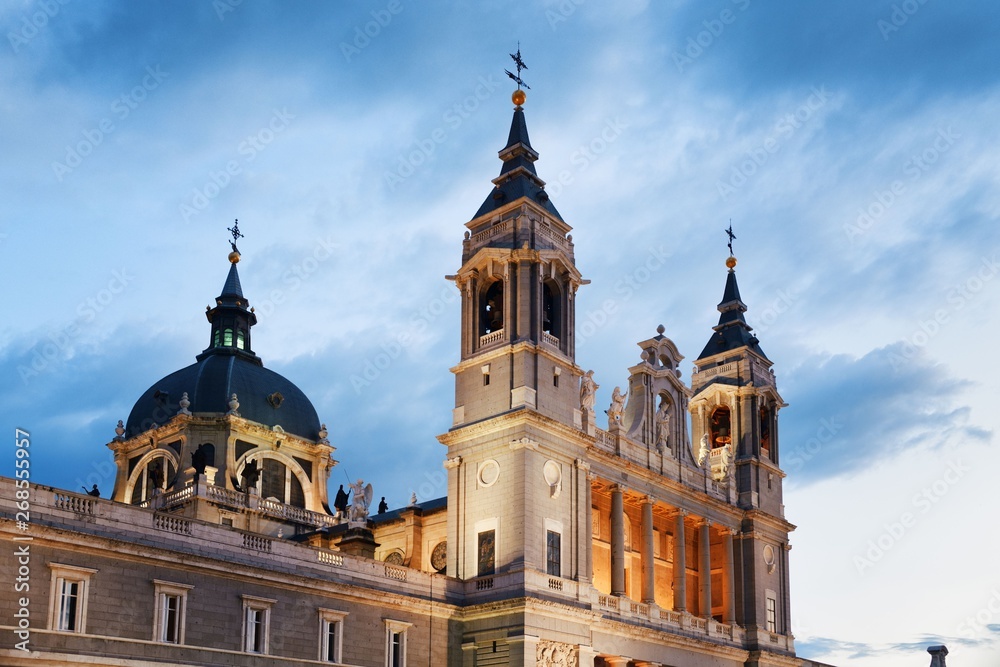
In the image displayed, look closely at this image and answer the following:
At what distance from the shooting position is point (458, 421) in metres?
53.1

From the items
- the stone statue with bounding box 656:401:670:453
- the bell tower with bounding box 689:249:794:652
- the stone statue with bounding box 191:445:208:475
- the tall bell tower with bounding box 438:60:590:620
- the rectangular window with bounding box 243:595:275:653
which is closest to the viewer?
the rectangular window with bounding box 243:595:275:653

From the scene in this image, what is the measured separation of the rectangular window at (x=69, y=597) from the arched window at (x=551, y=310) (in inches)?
975

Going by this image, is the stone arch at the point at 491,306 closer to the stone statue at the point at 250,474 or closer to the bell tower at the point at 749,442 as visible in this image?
the bell tower at the point at 749,442

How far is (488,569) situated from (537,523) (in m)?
2.91

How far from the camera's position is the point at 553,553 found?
5066cm

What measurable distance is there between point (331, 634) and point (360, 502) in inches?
809

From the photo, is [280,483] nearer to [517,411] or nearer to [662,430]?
[662,430]

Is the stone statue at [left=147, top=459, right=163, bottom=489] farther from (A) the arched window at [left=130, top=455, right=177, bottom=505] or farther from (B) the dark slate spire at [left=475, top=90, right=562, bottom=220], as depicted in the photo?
(B) the dark slate spire at [left=475, top=90, right=562, bottom=220]

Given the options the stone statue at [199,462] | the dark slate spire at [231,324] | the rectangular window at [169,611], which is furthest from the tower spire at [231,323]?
the rectangular window at [169,611]

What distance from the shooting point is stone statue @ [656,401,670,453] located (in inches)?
2409

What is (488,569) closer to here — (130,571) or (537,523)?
(537,523)

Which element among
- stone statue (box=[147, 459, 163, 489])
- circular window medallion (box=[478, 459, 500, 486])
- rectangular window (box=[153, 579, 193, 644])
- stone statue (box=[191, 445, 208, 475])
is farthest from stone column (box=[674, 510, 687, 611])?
stone statue (box=[147, 459, 163, 489])

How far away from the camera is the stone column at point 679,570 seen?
59469 mm

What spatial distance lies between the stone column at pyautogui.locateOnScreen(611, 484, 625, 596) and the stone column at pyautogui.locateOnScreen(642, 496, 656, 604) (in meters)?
2.30
